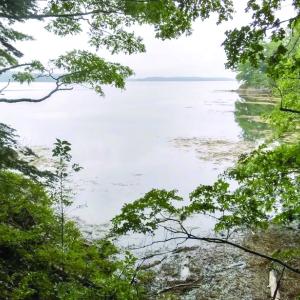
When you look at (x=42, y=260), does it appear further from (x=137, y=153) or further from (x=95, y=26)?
(x=137, y=153)

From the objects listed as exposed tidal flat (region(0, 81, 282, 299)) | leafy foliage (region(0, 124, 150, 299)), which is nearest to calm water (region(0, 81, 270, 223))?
exposed tidal flat (region(0, 81, 282, 299))

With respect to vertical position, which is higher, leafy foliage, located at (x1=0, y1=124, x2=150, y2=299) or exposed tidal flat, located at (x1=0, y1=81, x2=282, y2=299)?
exposed tidal flat, located at (x1=0, y1=81, x2=282, y2=299)

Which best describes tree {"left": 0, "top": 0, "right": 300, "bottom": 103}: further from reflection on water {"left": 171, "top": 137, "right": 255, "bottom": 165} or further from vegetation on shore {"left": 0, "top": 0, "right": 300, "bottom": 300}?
reflection on water {"left": 171, "top": 137, "right": 255, "bottom": 165}

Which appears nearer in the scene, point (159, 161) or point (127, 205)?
point (127, 205)

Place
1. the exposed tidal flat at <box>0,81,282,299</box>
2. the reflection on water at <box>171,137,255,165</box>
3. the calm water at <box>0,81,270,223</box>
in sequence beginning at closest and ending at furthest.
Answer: the exposed tidal flat at <box>0,81,282,299</box> < the calm water at <box>0,81,270,223</box> < the reflection on water at <box>171,137,255,165</box>

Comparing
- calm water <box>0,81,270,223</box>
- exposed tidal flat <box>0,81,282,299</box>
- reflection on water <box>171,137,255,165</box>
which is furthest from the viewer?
reflection on water <box>171,137,255,165</box>

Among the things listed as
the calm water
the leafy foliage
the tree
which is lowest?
the leafy foliage

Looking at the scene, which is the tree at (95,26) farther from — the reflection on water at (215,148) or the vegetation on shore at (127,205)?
the reflection on water at (215,148)

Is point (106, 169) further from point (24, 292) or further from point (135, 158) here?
point (24, 292)

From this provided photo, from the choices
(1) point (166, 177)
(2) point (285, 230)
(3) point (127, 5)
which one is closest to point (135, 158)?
(1) point (166, 177)

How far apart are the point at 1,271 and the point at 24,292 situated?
104 centimetres

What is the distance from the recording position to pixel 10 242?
6594mm

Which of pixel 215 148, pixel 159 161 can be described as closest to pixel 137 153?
pixel 159 161

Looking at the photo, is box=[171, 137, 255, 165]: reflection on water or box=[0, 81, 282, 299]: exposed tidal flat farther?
box=[171, 137, 255, 165]: reflection on water
